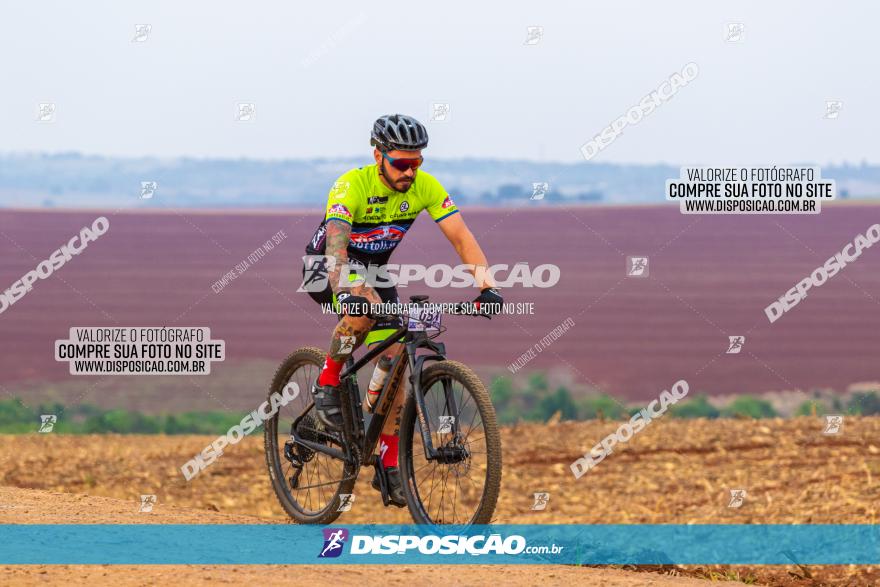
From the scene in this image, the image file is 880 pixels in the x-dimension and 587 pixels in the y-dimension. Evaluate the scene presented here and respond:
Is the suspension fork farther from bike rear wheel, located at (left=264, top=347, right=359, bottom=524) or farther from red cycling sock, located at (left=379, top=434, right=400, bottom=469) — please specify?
bike rear wheel, located at (left=264, top=347, right=359, bottom=524)

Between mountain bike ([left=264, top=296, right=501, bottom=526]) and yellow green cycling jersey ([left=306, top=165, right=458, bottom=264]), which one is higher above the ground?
yellow green cycling jersey ([left=306, top=165, right=458, bottom=264])

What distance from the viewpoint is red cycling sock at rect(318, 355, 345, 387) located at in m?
9.41

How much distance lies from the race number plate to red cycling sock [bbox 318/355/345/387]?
97 centimetres

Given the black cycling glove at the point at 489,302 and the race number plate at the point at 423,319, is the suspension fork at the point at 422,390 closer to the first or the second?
the race number plate at the point at 423,319

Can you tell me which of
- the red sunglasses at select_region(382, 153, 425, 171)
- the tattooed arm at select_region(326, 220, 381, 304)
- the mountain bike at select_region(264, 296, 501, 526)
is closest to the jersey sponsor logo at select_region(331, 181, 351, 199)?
the tattooed arm at select_region(326, 220, 381, 304)

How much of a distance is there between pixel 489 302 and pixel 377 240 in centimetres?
108

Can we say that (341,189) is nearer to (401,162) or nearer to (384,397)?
(401,162)

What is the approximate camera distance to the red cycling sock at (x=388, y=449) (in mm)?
9188

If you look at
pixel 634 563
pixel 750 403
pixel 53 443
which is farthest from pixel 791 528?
pixel 750 403

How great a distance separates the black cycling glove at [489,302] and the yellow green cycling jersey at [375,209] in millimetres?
842

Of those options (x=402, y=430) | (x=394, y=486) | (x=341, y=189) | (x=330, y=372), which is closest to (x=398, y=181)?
A: (x=341, y=189)

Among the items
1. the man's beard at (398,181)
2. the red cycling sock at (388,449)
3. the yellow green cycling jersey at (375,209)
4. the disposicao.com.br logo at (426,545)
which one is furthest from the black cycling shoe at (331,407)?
the man's beard at (398,181)

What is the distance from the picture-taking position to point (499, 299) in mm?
8602

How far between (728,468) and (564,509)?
2.35 m
